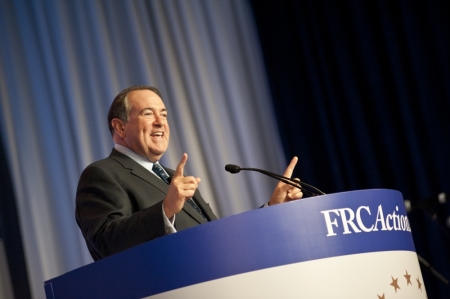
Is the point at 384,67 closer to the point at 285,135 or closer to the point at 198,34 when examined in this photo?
the point at 285,135

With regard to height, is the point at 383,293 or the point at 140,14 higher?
the point at 140,14

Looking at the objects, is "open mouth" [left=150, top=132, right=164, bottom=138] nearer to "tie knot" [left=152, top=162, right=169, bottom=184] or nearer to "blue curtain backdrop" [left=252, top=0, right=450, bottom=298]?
"tie knot" [left=152, top=162, right=169, bottom=184]

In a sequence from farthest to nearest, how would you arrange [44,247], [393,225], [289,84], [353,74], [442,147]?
[289,84], [353,74], [442,147], [44,247], [393,225]

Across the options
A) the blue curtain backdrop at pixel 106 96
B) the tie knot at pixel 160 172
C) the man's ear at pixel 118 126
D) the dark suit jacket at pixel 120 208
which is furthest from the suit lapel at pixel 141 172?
the blue curtain backdrop at pixel 106 96

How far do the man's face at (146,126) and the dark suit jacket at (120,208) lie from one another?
0.38 ft

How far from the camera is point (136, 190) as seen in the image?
287 cm

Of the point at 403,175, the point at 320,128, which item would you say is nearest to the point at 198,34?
the point at 320,128

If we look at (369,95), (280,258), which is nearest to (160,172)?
(280,258)

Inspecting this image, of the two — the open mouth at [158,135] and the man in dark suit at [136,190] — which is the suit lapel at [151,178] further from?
the open mouth at [158,135]

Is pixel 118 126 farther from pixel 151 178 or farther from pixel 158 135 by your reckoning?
pixel 151 178

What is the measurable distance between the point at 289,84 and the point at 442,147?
129 centimetres

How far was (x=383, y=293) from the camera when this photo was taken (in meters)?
2.04

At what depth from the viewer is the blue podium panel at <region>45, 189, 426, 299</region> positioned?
2004 mm

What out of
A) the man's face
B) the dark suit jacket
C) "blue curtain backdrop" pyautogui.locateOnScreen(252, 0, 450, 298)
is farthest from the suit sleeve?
"blue curtain backdrop" pyautogui.locateOnScreen(252, 0, 450, 298)
